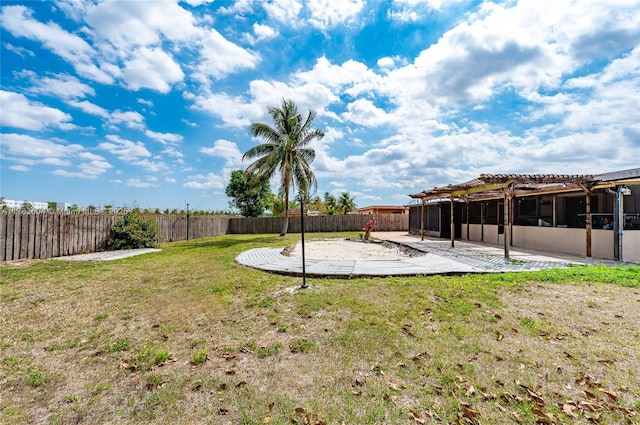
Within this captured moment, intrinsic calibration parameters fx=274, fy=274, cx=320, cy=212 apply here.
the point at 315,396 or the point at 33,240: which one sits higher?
the point at 33,240

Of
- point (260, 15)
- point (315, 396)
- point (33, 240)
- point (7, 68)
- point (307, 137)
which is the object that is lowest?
point (315, 396)

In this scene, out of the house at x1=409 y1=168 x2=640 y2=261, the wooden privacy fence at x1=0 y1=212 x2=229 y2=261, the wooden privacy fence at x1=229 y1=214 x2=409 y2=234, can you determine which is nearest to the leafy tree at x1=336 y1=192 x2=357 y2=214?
the wooden privacy fence at x1=229 y1=214 x2=409 y2=234

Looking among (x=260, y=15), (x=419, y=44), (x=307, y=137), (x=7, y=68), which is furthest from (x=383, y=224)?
(x=7, y=68)

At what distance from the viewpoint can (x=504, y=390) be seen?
224 centimetres

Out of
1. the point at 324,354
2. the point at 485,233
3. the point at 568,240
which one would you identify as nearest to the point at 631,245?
the point at 568,240

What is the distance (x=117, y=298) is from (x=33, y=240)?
6.92 meters

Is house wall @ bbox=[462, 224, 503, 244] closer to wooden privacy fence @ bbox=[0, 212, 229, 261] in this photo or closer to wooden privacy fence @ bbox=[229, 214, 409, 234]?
wooden privacy fence @ bbox=[229, 214, 409, 234]

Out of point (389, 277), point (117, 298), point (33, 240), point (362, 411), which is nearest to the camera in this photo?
point (362, 411)

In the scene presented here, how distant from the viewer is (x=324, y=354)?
2.81 m

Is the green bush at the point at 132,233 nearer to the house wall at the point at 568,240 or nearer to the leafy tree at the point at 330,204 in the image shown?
the house wall at the point at 568,240

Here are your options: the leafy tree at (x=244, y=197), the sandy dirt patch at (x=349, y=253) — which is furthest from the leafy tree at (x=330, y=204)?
the sandy dirt patch at (x=349, y=253)

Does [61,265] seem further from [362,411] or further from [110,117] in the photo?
[362,411]

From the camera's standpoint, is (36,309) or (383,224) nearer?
(36,309)

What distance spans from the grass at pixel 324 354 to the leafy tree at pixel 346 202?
33.5 metres
